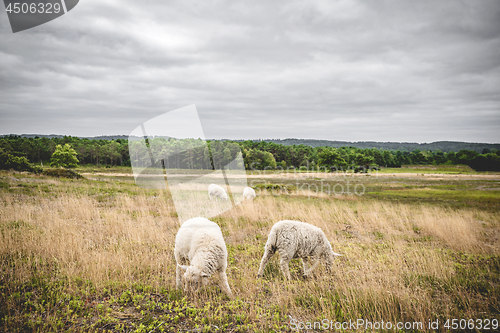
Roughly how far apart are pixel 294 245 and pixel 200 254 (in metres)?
2.83

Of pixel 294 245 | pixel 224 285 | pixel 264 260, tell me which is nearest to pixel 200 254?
pixel 224 285

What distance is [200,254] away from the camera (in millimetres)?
4879

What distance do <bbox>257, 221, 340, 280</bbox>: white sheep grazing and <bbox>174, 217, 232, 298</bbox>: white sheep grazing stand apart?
1.54 m

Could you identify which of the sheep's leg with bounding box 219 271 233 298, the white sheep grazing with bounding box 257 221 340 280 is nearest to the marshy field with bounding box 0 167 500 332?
the sheep's leg with bounding box 219 271 233 298

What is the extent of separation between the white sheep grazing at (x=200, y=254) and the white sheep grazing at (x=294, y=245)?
1544 mm

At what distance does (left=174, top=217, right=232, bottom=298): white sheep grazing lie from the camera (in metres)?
4.67

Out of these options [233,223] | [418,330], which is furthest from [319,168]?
[418,330]

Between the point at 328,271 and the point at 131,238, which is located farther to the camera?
the point at 131,238

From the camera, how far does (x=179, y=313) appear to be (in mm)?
4121

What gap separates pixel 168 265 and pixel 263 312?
3197 millimetres

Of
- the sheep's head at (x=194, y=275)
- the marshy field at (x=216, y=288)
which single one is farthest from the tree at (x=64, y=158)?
the sheep's head at (x=194, y=275)

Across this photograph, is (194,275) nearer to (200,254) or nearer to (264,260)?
(200,254)

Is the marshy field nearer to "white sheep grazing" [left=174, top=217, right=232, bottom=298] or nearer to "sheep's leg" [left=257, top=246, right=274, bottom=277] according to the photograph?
"sheep's leg" [left=257, top=246, right=274, bottom=277]

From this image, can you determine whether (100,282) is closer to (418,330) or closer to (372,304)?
(372,304)
